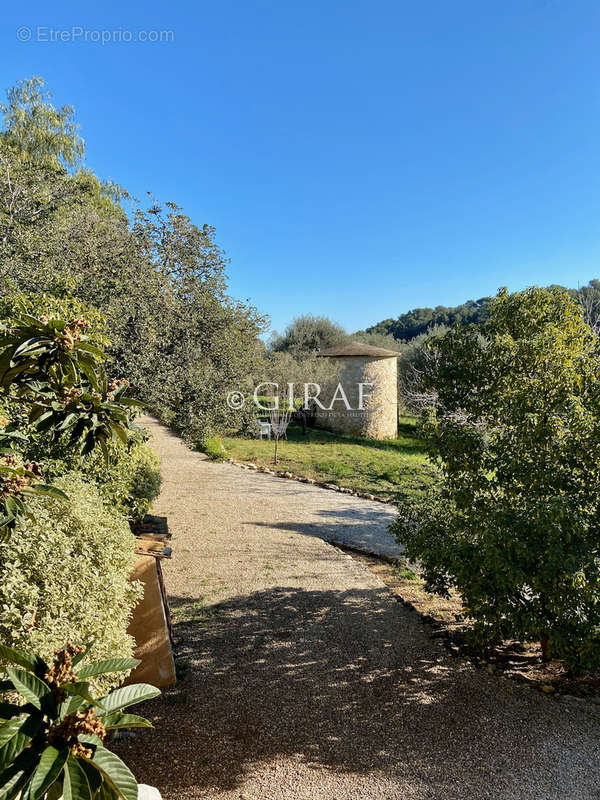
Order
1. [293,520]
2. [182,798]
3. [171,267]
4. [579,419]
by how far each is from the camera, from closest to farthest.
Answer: [182,798] → [579,419] → [171,267] → [293,520]

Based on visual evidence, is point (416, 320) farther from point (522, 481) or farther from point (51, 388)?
point (51, 388)

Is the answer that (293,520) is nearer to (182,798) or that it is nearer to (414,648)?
(414,648)

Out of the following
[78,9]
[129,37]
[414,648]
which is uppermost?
[78,9]

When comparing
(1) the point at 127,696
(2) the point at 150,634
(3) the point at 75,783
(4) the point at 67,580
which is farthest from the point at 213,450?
(3) the point at 75,783

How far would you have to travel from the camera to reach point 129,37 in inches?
286

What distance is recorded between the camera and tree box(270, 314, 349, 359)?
33.8 metres

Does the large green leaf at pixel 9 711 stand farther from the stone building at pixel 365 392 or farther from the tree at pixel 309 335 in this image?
the tree at pixel 309 335

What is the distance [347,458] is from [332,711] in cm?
1430

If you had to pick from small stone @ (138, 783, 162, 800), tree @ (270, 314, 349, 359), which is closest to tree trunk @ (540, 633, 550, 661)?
small stone @ (138, 783, 162, 800)

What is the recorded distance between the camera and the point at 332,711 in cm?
436

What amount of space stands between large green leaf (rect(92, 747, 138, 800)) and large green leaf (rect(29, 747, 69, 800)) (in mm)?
96

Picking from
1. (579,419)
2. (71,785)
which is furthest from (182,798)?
(579,419)

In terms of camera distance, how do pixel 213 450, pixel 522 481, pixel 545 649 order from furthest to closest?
pixel 213 450, pixel 545 649, pixel 522 481

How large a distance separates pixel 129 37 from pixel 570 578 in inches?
366
